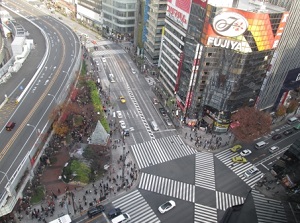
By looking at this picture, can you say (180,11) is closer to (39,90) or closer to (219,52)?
(219,52)

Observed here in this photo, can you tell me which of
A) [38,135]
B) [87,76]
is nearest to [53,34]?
[87,76]

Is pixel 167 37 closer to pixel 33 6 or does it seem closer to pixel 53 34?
pixel 53 34

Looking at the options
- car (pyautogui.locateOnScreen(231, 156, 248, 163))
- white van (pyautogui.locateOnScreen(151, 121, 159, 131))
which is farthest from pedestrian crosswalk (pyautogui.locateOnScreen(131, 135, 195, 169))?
car (pyautogui.locateOnScreen(231, 156, 248, 163))

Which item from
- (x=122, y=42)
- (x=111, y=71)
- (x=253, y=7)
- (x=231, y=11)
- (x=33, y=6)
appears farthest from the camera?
(x=33, y=6)

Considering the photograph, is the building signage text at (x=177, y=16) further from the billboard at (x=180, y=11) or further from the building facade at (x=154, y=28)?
the building facade at (x=154, y=28)

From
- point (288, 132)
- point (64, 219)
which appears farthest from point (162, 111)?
point (64, 219)

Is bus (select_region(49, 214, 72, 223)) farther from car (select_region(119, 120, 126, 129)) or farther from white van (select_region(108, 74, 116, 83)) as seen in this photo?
white van (select_region(108, 74, 116, 83))
